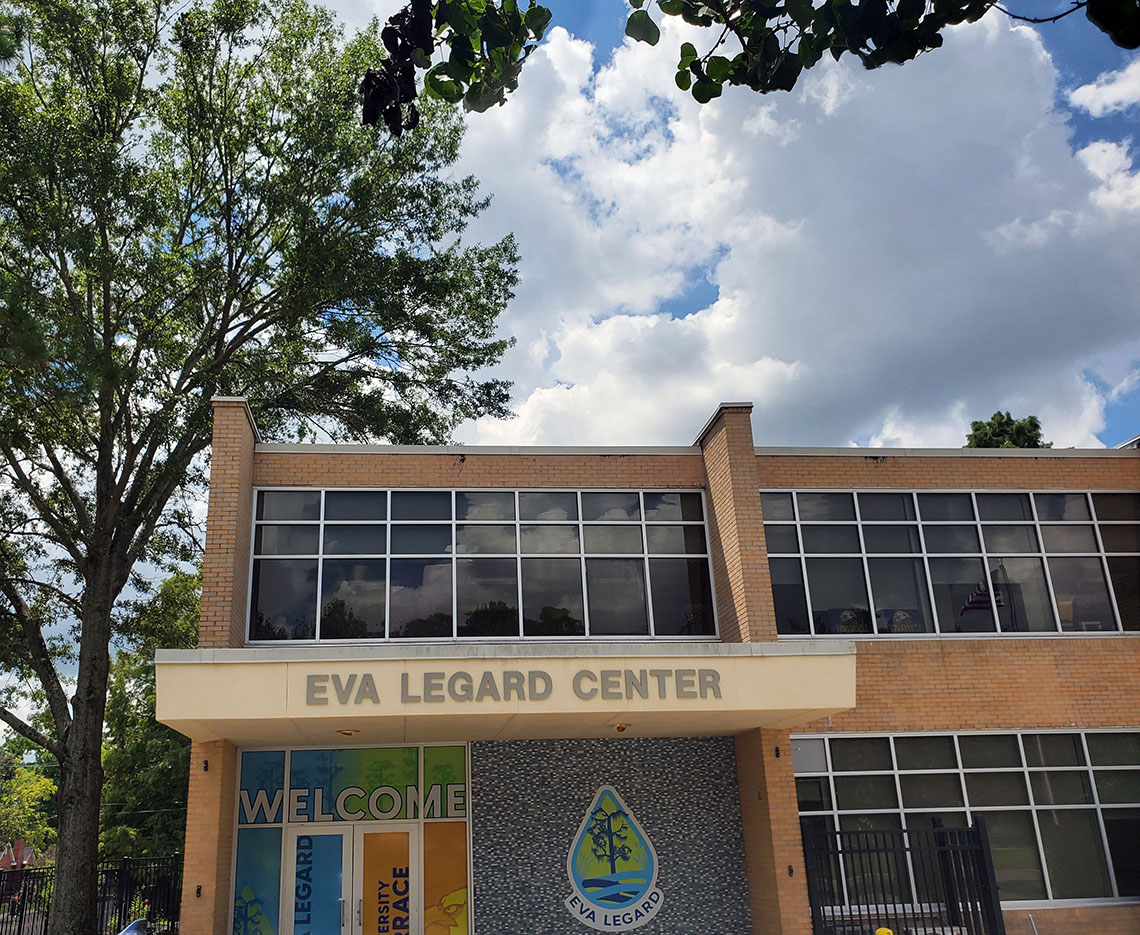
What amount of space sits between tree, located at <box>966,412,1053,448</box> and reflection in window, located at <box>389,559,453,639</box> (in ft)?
91.0

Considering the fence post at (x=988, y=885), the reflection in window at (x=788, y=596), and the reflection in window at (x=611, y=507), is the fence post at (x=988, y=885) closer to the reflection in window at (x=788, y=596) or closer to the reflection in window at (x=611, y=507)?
the reflection in window at (x=788, y=596)

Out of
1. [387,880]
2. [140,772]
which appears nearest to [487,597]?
[387,880]

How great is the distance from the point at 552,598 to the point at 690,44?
11.3 m

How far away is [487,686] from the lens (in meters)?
11.3

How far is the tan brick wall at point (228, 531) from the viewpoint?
12562mm

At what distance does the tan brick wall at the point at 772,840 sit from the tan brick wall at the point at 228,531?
7.08m

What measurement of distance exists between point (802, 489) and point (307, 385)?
35.6ft

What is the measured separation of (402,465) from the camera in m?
14.6

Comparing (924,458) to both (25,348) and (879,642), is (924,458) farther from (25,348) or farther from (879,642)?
(25,348)

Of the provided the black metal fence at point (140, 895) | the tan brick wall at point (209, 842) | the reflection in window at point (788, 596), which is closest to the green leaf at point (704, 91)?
the tan brick wall at point (209, 842)

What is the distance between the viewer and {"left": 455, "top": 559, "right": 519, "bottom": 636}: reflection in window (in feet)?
45.9

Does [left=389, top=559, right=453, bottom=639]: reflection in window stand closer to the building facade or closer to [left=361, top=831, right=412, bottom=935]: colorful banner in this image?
the building facade

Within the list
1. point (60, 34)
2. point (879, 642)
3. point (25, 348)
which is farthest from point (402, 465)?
point (60, 34)

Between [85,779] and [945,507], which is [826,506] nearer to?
[945,507]
